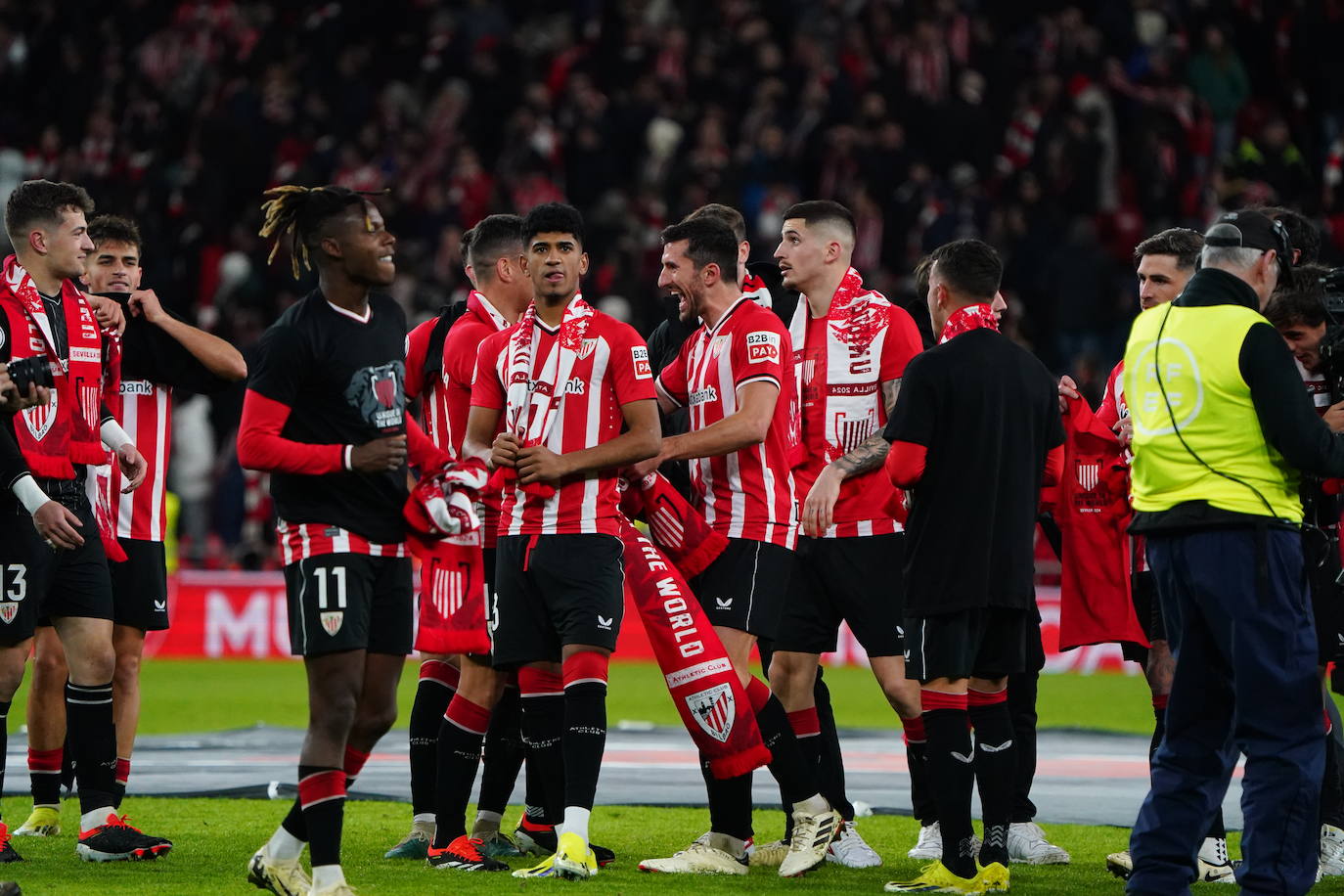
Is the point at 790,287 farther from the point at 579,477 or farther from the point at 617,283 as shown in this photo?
the point at 617,283

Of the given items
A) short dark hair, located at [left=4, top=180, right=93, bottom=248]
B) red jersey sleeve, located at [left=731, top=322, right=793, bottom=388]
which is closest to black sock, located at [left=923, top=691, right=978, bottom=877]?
red jersey sleeve, located at [left=731, top=322, right=793, bottom=388]

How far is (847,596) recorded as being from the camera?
295 inches

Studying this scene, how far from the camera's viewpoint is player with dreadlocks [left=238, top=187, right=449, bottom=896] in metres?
5.71

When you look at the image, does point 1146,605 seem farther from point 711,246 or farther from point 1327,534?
point 711,246

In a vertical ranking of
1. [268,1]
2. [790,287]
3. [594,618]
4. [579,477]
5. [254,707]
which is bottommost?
[254,707]

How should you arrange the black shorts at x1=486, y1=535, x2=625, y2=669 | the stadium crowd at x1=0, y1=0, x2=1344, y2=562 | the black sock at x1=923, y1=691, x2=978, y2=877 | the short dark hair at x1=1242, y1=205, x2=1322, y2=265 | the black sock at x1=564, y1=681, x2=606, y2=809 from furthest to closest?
1. the stadium crowd at x1=0, y1=0, x2=1344, y2=562
2. the short dark hair at x1=1242, y1=205, x2=1322, y2=265
3. the black shorts at x1=486, y1=535, x2=625, y2=669
4. the black sock at x1=564, y1=681, x2=606, y2=809
5. the black sock at x1=923, y1=691, x2=978, y2=877

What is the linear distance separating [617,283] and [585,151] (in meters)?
2.33

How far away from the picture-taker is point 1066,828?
8305mm

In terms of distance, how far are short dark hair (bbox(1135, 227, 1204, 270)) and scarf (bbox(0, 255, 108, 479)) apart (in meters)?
4.40

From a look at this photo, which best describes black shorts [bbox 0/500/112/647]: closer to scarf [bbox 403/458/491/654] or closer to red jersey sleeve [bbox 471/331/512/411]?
scarf [bbox 403/458/491/654]

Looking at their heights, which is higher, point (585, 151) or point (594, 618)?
point (585, 151)

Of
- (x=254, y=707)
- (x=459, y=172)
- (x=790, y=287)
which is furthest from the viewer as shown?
(x=459, y=172)

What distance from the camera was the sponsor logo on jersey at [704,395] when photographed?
23.9 ft

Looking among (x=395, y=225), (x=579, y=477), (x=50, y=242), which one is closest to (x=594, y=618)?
(x=579, y=477)
